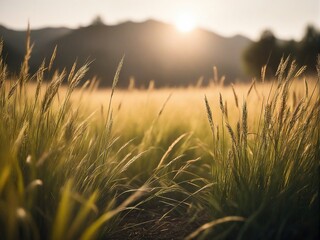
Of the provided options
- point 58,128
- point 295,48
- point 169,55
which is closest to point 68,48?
point 169,55

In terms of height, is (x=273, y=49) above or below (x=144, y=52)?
above

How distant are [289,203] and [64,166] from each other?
2.96 ft

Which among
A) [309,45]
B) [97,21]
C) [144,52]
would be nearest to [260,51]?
[309,45]

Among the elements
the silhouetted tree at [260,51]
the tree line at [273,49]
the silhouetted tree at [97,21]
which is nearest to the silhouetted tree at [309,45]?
the tree line at [273,49]

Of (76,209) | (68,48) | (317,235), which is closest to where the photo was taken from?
(317,235)

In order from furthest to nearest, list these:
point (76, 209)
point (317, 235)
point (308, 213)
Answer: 1. point (76, 209)
2. point (308, 213)
3. point (317, 235)

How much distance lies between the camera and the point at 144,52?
4788 centimetres

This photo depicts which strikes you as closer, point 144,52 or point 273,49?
point 273,49

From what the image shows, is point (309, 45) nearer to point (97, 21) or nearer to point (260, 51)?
point (260, 51)

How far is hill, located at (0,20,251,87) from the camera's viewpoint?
44.1 m

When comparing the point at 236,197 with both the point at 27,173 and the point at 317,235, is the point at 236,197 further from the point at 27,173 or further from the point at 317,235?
the point at 27,173

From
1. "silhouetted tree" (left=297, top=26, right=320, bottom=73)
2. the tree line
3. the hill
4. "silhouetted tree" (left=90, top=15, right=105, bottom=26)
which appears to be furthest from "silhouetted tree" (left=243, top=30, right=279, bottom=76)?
"silhouetted tree" (left=90, top=15, right=105, bottom=26)

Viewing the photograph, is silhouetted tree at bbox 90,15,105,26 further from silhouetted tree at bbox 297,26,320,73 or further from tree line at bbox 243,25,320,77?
silhouetted tree at bbox 297,26,320,73

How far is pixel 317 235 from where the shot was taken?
3.53ft
